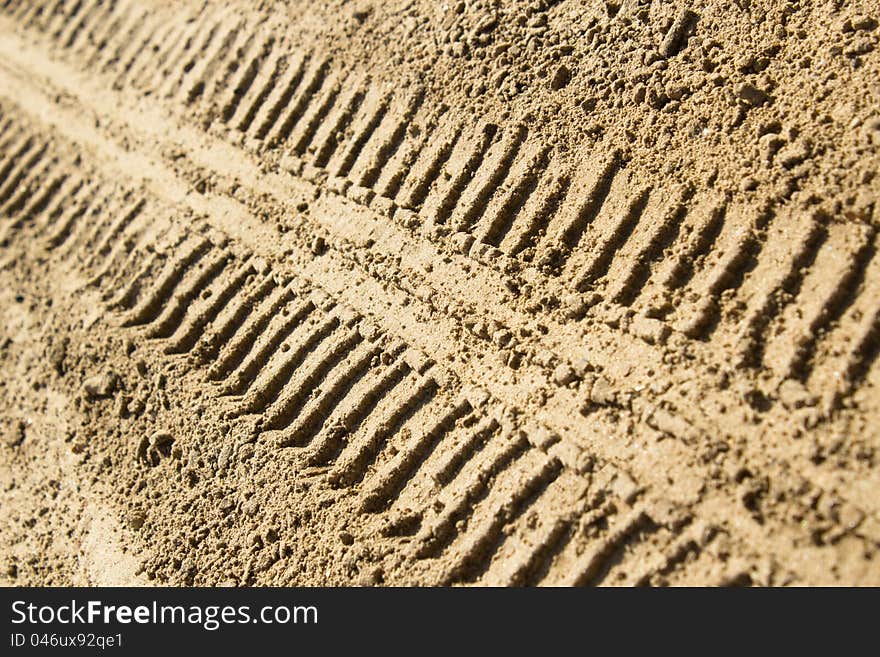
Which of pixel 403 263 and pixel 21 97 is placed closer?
pixel 403 263

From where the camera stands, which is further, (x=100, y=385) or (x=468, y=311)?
(x=100, y=385)

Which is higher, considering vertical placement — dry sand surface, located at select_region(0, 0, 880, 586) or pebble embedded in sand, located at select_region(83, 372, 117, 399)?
dry sand surface, located at select_region(0, 0, 880, 586)

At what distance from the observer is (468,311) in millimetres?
2680

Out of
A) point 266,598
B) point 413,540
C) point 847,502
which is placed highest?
point 847,502

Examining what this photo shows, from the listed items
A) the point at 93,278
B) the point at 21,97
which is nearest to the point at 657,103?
the point at 93,278

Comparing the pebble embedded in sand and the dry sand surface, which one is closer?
the dry sand surface

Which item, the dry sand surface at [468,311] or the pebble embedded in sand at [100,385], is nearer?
the dry sand surface at [468,311]

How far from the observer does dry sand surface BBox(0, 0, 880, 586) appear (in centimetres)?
222

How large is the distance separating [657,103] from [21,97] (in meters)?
3.42

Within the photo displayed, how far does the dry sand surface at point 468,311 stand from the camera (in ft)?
7.27

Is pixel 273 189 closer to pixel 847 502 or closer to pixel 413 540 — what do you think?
pixel 413 540

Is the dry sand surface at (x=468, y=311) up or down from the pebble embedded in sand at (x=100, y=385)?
up

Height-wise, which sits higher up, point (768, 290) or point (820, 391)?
point (768, 290)

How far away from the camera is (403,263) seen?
2.85 m
